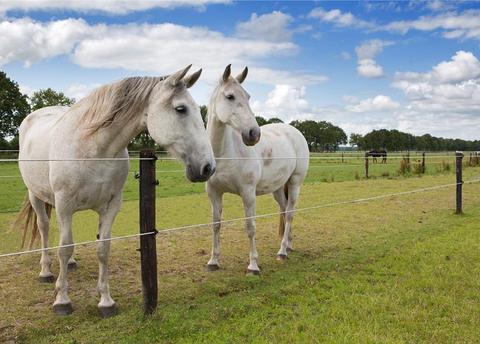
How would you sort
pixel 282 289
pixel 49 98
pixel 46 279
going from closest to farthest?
1. pixel 282 289
2. pixel 46 279
3. pixel 49 98

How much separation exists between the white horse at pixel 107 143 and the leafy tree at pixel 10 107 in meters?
38.4

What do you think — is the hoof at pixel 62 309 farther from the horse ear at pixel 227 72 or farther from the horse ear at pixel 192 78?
the horse ear at pixel 227 72

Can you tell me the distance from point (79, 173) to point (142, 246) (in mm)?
806

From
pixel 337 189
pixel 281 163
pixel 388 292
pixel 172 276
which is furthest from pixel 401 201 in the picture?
pixel 172 276

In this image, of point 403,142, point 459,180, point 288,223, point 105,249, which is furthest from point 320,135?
point 105,249

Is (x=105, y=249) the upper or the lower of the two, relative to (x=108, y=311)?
upper

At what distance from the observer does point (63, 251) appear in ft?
11.3

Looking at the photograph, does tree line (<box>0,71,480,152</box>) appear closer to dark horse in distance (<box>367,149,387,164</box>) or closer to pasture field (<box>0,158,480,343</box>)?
dark horse in distance (<box>367,149,387,164</box>)

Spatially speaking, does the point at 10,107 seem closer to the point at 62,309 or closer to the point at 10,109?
the point at 10,109

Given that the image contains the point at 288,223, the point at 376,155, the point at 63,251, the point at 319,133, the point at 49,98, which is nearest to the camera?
the point at 63,251

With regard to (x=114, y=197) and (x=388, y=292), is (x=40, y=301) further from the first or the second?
(x=388, y=292)

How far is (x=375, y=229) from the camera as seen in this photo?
295 inches

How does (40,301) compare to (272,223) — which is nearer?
(40,301)

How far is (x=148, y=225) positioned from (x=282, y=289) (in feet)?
5.42
